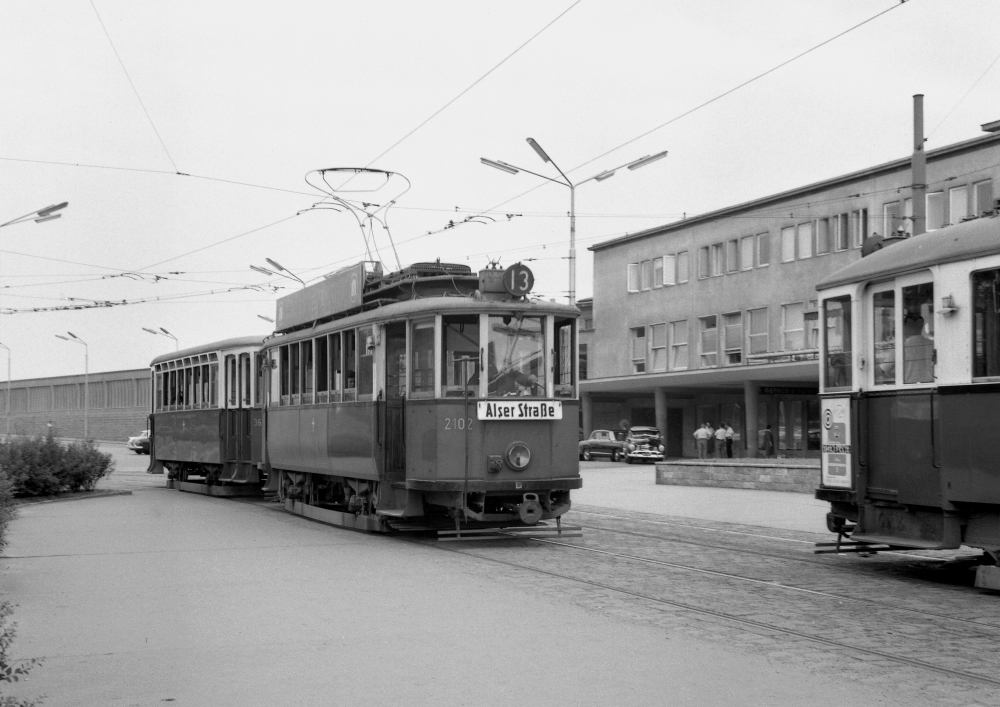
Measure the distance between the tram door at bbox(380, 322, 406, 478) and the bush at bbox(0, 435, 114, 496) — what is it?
1168 cm

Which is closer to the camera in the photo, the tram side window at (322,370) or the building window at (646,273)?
the tram side window at (322,370)

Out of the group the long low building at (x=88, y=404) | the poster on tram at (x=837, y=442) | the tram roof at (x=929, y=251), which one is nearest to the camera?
the tram roof at (x=929, y=251)

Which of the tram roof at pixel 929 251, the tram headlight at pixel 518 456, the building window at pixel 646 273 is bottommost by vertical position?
the tram headlight at pixel 518 456

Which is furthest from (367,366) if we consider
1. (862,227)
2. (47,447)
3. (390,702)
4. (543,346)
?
(862,227)

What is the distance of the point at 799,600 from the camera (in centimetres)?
997

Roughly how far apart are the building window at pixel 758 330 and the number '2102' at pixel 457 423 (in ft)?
114

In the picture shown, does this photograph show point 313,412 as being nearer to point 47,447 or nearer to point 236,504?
point 236,504

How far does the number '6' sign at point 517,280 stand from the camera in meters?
14.9

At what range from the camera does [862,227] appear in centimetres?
4256

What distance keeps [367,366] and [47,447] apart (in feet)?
44.1

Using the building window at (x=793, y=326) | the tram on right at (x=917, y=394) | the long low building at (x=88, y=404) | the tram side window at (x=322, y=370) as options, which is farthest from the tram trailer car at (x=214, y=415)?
the long low building at (x=88, y=404)

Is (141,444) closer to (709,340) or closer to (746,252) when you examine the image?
(709,340)

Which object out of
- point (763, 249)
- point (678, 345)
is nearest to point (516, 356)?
point (763, 249)

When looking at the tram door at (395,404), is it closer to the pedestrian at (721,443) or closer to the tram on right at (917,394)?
the tram on right at (917,394)
